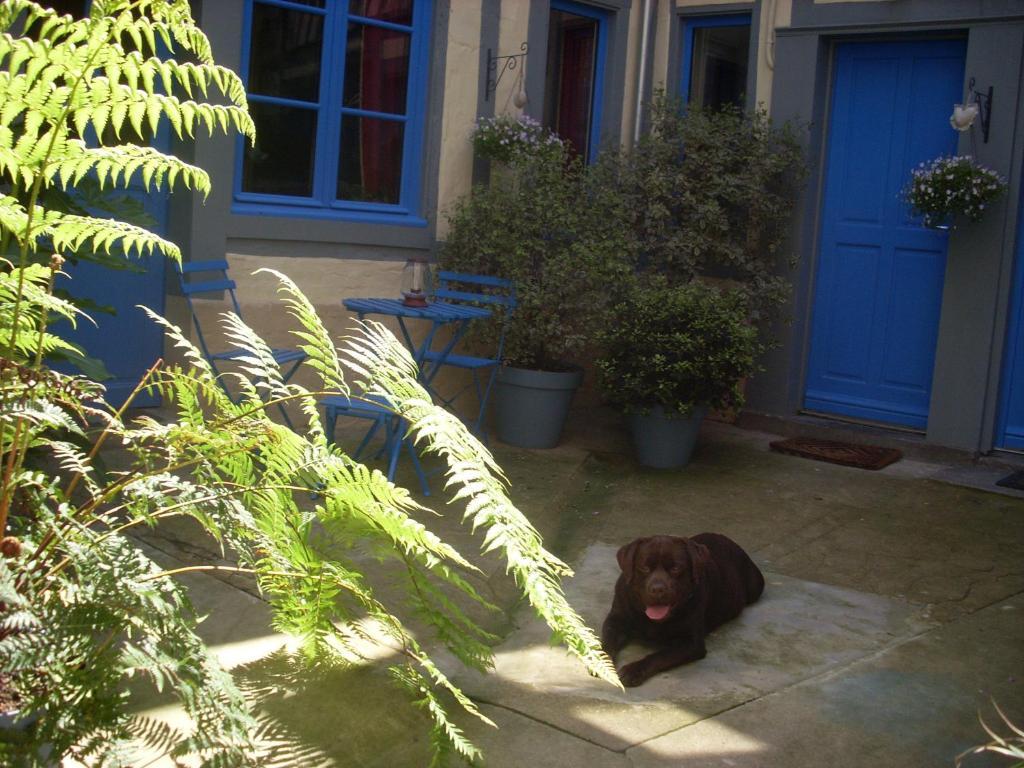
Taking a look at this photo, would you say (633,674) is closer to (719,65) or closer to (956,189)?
(956,189)

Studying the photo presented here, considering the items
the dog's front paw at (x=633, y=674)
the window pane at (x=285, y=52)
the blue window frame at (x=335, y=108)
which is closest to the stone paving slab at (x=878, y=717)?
the dog's front paw at (x=633, y=674)

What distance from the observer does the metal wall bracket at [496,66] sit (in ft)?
24.4

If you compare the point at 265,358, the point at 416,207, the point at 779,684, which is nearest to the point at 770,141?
the point at 416,207

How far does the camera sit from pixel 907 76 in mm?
7285

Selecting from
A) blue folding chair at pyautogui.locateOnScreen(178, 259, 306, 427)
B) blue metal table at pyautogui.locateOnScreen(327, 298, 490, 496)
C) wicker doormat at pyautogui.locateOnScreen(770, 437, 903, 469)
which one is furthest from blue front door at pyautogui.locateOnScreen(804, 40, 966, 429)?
blue folding chair at pyautogui.locateOnScreen(178, 259, 306, 427)

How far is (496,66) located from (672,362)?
7.79ft

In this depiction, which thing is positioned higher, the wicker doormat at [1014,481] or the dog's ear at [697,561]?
the dog's ear at [697,561]

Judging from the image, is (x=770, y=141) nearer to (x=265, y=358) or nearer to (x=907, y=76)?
(x=907, y=76)

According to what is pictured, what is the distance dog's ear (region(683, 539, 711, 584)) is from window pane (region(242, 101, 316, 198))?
12.1ft

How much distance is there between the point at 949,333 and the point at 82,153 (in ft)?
18.9

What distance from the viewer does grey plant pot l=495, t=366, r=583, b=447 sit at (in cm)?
675

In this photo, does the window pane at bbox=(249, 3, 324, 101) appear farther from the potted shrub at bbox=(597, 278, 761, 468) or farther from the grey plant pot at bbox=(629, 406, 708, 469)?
the grey plant pot at bbox=(629, 406, 708, 469)

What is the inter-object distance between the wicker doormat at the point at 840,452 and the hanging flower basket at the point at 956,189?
1.35 m

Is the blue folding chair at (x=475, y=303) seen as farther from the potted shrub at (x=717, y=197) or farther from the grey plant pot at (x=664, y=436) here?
the potted shrub at (x=717, y=197)
